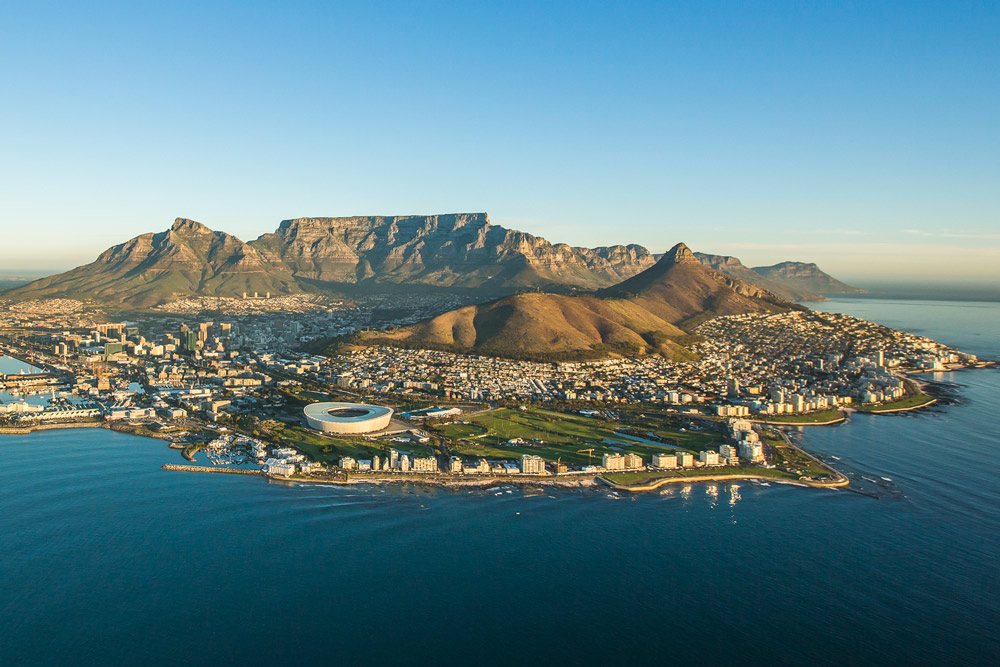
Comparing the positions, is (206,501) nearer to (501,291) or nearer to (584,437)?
(584,437)

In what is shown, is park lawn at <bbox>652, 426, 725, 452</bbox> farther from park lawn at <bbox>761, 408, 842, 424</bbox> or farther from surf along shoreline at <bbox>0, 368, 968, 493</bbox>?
park lawn at <bbox>761, 408, 842, 424</bbox>

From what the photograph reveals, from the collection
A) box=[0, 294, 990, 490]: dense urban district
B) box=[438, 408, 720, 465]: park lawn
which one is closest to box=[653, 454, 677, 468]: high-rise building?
box=[0, 294, 990, 490]: dense urban district

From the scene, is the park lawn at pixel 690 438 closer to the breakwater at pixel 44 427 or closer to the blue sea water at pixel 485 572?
the blue sea water at pixel 485 572

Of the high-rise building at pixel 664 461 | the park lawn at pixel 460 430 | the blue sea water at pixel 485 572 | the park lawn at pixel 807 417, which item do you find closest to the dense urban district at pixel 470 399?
the high-rise building at pixel 664 461

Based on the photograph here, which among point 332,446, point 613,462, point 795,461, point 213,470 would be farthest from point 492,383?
point 213,470

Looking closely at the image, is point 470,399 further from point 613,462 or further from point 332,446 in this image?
point 613,462

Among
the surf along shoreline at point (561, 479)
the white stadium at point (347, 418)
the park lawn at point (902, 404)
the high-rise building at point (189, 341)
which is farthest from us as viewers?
the high-rise building at point (189, 341)
